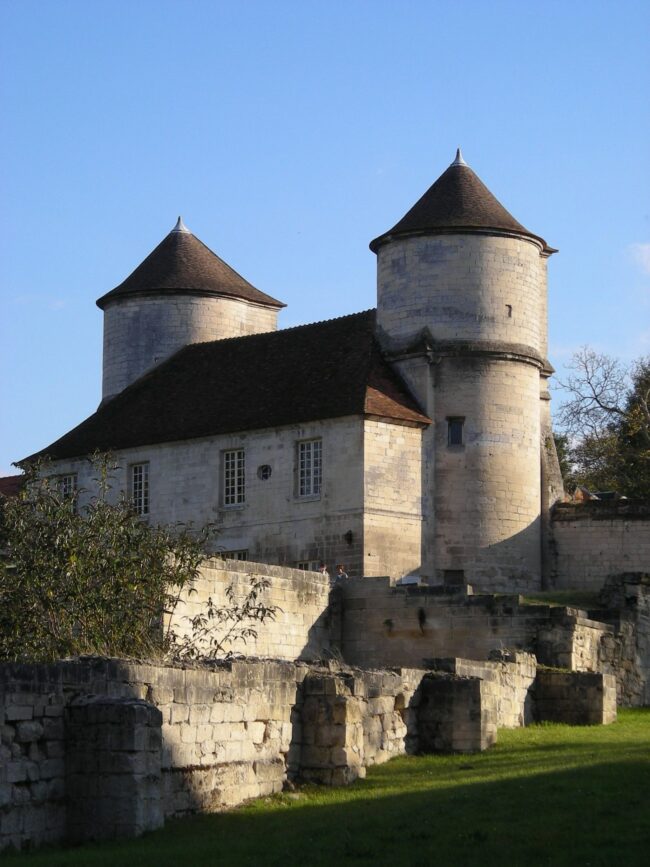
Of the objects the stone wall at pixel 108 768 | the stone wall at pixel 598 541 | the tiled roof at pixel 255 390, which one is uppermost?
the tiled roof at pixel 255 390

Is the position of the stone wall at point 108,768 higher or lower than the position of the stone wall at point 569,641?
lower

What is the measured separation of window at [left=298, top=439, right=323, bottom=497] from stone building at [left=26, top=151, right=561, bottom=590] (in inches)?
→ 1.6

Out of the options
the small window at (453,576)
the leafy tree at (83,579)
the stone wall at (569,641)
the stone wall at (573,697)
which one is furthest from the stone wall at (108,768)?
the small window at (453,576)

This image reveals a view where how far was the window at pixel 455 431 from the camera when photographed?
137ft

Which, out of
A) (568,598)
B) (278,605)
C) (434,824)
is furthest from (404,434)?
(434,824)

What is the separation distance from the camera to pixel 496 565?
4141cm

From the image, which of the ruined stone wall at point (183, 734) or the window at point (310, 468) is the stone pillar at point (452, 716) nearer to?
the ruined stone wall at point (183, 734)

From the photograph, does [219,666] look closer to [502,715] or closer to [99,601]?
[99,601]

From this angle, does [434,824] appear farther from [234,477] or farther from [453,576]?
[234,477]

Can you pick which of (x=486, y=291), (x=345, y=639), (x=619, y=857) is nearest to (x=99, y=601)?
(x=619, y=857)

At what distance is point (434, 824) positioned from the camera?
642 inches

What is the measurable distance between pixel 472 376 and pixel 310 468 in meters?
4.56

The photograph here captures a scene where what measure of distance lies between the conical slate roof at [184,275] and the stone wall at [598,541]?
1318 cm

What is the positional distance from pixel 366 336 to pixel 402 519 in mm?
5558
